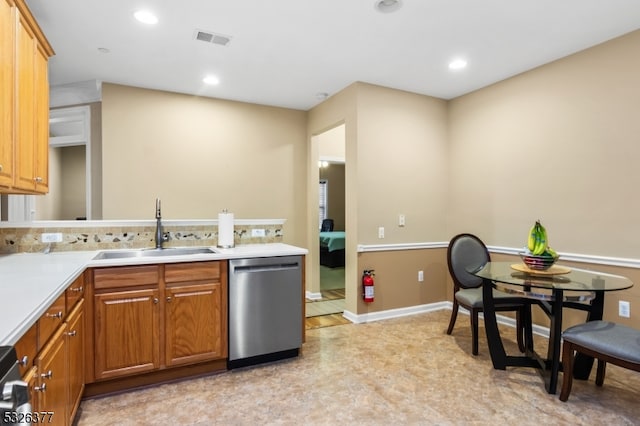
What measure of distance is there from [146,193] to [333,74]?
241 centimetres

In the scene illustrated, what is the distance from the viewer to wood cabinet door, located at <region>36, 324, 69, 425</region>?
1.32m

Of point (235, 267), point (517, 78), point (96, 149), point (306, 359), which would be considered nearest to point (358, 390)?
point (306, 359)

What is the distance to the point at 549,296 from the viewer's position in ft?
7.32

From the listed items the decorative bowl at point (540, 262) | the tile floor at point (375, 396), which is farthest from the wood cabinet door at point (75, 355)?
the decorative bowl at point (540, 262)

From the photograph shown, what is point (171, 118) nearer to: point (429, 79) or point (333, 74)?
point (333, 74)

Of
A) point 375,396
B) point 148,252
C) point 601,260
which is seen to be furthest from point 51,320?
point 601,260

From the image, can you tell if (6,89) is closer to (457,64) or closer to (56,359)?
(56,359)

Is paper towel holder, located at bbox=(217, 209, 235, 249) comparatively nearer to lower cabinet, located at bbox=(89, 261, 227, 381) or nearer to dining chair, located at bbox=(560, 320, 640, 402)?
lower cabinet, located at bbox=(89, 261, 227, 381)

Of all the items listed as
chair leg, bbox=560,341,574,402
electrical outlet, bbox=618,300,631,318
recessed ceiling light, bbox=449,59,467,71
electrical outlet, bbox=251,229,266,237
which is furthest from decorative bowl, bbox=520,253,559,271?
electrical outlet, bbox=251,229,266,237

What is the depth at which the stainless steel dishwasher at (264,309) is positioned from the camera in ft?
8.63

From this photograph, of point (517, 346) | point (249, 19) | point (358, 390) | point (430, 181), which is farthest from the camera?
point (430, 181)

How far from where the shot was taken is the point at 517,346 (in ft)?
10.3

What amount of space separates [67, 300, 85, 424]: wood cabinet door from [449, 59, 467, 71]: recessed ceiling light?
3.51m

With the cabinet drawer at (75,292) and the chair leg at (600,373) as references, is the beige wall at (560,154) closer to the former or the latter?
the chair leg at (600,373)
